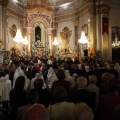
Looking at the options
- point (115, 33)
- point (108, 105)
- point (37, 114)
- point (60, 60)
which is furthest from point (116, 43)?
point (37, 114)

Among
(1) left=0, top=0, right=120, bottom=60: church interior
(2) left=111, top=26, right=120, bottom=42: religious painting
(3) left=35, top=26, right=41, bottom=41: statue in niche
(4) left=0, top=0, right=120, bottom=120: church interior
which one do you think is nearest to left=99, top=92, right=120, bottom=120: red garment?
(4) left=0, top=0, right=120, bottom=120: church interior

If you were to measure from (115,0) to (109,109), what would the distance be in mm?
18547

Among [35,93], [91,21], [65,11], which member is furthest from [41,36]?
[35,93]

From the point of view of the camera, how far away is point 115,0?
69.5ft

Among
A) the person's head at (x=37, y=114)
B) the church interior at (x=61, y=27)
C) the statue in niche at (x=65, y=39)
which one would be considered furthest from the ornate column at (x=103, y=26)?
the person's head at (x=37, y=114)

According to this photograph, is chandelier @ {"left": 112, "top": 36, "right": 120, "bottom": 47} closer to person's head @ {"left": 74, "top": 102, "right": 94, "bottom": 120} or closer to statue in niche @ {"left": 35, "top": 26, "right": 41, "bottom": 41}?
statue in niche @ {"left": 35, "top": 26, "right": 41, "bottom": 41}

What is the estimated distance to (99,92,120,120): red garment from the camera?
162 inches

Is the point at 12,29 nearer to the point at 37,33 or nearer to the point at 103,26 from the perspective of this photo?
the point at 37,33

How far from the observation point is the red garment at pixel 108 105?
162 inches

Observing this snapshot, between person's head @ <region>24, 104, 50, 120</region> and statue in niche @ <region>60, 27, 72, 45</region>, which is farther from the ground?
statue in niche @ <region>60, 27, 72, 45</region>

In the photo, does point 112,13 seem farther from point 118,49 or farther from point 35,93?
point 35,93

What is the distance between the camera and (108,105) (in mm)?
4133

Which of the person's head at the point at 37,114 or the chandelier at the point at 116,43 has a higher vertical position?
the chandelier at the point at 116,43

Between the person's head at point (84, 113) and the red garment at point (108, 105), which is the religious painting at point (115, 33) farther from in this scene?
the person's head at point (84, 113)
